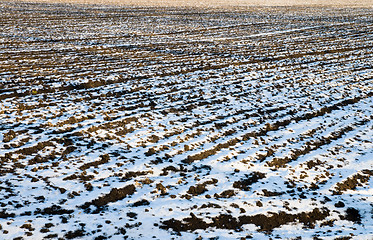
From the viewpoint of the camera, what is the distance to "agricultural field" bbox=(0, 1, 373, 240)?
578cm

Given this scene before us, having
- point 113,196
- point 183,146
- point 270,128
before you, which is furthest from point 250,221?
point 270,128

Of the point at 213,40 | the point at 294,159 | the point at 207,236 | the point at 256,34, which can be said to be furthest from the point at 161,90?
the point at 256,34

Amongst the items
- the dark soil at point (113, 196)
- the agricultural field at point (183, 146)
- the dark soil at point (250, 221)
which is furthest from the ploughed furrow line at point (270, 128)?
the dark soil at point (250, 221)

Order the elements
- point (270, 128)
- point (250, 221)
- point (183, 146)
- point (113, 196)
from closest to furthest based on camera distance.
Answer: point (250, 221)
point (113, 196)
point (183, 146)
point (270, 128)

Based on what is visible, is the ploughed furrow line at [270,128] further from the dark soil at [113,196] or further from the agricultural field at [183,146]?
the dark soil at [113,196]

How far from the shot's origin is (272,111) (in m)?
10.9

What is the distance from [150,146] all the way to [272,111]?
4.56 meters

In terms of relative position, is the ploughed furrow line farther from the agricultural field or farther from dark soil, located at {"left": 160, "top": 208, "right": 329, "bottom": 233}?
dark soil, located at {"left": 160, "top": 208, "right": 329, "bottom": 233}

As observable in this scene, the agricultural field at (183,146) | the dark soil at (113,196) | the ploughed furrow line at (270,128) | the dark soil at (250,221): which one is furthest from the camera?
the ploughed furrow line at (270,128)

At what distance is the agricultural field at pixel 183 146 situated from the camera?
5781 mm

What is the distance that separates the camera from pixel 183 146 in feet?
27.7

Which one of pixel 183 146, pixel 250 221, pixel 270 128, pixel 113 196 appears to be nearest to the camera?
pixel 250 221

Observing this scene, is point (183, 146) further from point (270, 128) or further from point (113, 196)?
point (270, 128)

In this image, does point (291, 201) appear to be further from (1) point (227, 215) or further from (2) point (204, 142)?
(2) point (204, 142)
